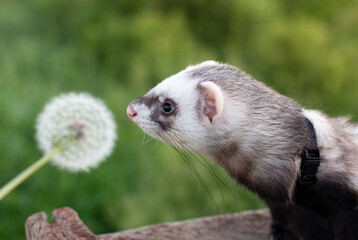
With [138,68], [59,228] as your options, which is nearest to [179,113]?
[59,228]

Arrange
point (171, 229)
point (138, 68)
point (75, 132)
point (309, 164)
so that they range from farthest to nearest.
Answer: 1. point (138, 68)
2. point (171, 229)
3. point (75, 132)
4. point (309, 164)

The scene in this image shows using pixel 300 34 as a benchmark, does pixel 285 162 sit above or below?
below

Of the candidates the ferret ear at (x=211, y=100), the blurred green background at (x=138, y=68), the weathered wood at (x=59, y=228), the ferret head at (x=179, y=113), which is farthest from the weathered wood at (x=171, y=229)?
the blurred green background at (x=138, y=68)

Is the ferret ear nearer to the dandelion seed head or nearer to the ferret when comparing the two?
the ferret

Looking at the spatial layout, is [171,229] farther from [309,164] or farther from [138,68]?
[138,68]

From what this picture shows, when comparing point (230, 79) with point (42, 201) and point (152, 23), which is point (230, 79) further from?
point (152, 23)

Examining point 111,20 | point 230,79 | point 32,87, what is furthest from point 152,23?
point 230,79
